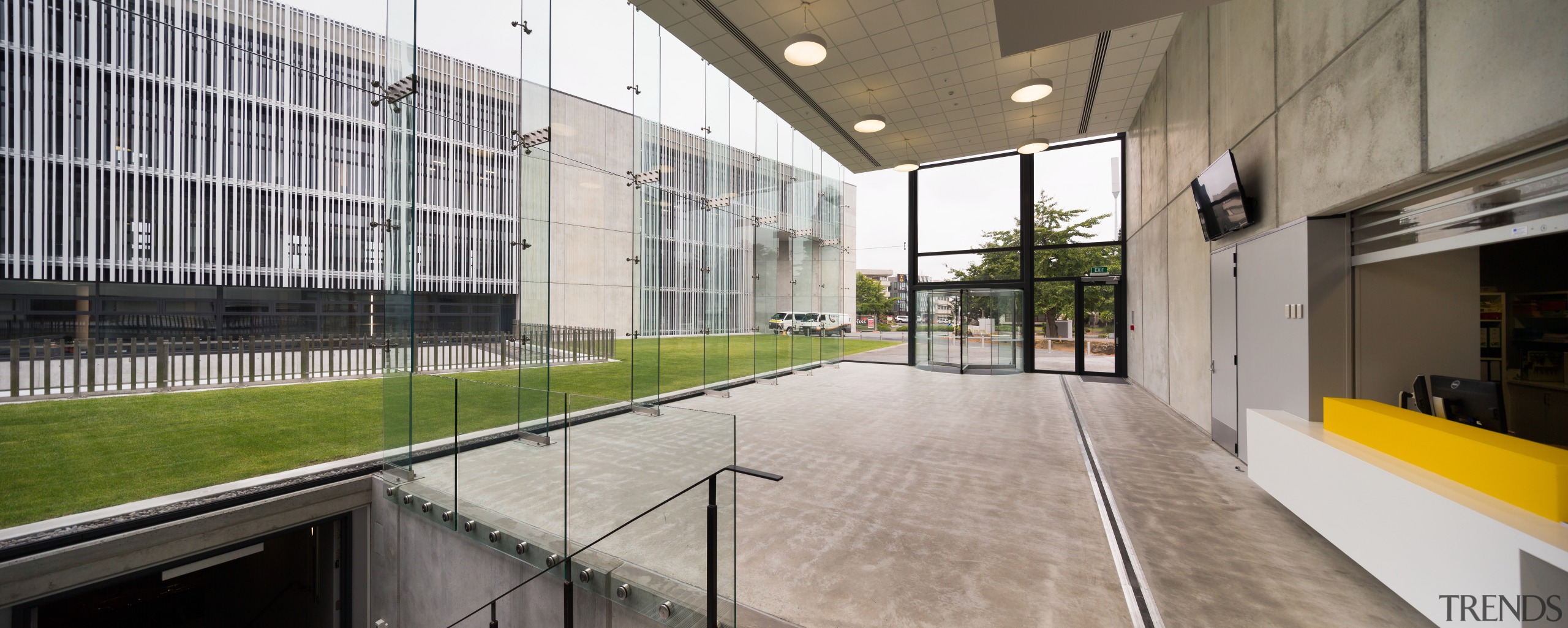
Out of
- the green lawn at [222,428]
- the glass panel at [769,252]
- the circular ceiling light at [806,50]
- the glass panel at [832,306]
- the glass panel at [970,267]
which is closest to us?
the green lawn at [222,428]

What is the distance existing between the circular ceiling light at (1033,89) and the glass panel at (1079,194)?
4678 mm

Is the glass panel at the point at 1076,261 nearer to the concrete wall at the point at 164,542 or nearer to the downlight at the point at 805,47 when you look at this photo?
the downlight at the point at 805,47

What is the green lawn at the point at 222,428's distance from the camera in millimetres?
A: 3121

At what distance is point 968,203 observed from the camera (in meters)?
11.1

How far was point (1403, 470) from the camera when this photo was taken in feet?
7.00

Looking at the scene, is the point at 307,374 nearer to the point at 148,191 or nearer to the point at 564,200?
the point at 148,191

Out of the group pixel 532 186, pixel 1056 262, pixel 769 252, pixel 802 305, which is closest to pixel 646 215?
pixel 532 186

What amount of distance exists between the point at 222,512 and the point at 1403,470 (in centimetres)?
688

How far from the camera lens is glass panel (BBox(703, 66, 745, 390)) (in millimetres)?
7277

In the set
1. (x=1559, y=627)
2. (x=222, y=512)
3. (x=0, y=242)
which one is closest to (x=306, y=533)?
(x=222, y=512)

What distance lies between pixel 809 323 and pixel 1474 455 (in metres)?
9.35

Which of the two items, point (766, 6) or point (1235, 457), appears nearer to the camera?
point (1235, 457)

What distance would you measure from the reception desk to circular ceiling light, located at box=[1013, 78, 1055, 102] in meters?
5.02

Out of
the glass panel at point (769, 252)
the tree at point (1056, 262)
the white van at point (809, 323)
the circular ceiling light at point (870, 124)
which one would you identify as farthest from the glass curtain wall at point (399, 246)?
the tree at point (1056, 262)
